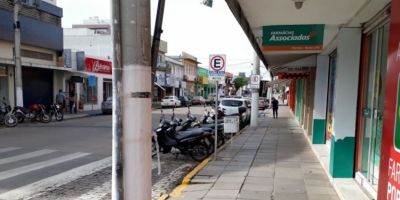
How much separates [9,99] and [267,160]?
57.8 ft

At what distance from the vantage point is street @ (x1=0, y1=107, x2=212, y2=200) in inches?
280

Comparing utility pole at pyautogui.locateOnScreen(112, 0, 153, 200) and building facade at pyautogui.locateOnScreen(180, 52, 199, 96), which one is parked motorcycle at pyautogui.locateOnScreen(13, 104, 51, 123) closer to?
utility pole at pyautogui.locateOnScreen(112, 0, 153, 200)

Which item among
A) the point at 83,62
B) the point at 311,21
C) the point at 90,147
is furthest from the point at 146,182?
the point at 83,62

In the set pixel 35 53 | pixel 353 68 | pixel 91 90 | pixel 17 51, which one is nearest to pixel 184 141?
pixel 353 68

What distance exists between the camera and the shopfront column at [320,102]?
1252 cm

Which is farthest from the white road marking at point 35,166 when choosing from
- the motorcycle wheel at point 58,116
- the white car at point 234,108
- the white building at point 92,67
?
the white building at point 92,67

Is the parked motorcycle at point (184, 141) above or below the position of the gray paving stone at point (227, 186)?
above

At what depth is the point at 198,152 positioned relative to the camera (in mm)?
10969

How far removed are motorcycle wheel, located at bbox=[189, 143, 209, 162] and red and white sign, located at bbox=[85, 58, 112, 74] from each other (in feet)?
74.7

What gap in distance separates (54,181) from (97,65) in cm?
2661

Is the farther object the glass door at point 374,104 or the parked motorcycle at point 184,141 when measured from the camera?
the parked motorcycle at point 184,141

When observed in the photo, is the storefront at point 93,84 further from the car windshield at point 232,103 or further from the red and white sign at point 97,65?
the car windshield at point 232,103

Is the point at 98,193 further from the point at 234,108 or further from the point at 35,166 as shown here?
the point at 234,108

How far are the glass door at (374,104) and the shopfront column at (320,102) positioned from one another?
217 inches
